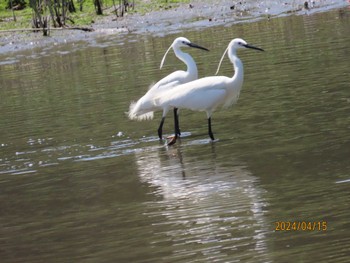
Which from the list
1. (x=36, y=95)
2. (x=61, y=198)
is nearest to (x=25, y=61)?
(x=36, y=95)

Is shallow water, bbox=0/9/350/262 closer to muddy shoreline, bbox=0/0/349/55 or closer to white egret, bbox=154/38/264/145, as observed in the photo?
white egret, bbox=154/38/264/145

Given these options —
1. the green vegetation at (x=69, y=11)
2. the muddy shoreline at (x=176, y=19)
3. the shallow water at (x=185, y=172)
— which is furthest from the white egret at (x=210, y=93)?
the green vegetation at (x=69, y=11)

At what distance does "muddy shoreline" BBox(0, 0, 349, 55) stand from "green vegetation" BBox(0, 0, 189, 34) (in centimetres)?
63

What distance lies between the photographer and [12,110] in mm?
17891

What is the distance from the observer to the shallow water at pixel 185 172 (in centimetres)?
807

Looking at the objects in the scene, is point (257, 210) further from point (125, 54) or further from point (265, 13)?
point (265, 13)

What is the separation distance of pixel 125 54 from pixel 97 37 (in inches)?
297

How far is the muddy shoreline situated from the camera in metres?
33.7

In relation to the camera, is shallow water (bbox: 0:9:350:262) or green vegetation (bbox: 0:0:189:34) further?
green vegetation (bbox: 0:0:189:34)
